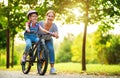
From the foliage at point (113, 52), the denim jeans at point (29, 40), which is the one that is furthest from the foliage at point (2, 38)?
the denim jeans at point (29, 40)

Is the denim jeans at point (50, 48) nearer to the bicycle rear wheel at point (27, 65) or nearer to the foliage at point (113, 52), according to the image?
the bicycle rear wheel at point (27, 65)

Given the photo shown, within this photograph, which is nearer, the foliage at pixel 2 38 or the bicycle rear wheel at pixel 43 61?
the bicycle rear wheel at pixel 43 61

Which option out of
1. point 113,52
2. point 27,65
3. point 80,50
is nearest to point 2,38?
point 113,52

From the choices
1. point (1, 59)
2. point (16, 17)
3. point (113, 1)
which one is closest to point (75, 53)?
point (1, 59)

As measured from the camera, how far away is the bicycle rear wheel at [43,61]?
11.0 metres

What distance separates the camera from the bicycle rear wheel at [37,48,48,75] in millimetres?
10980

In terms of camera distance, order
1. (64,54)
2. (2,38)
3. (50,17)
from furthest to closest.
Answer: (64,54) < (2,38) < (50,17)

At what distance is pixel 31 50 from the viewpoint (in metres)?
11.9

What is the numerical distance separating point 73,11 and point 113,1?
11.2 feet

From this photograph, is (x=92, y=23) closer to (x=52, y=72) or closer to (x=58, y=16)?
(x=58, y=16)

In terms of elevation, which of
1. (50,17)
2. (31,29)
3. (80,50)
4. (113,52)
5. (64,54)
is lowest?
(64,54)

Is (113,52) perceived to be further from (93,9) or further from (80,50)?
(80,50)

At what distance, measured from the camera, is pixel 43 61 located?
439 inches

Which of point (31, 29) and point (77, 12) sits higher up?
point (77, 12)
